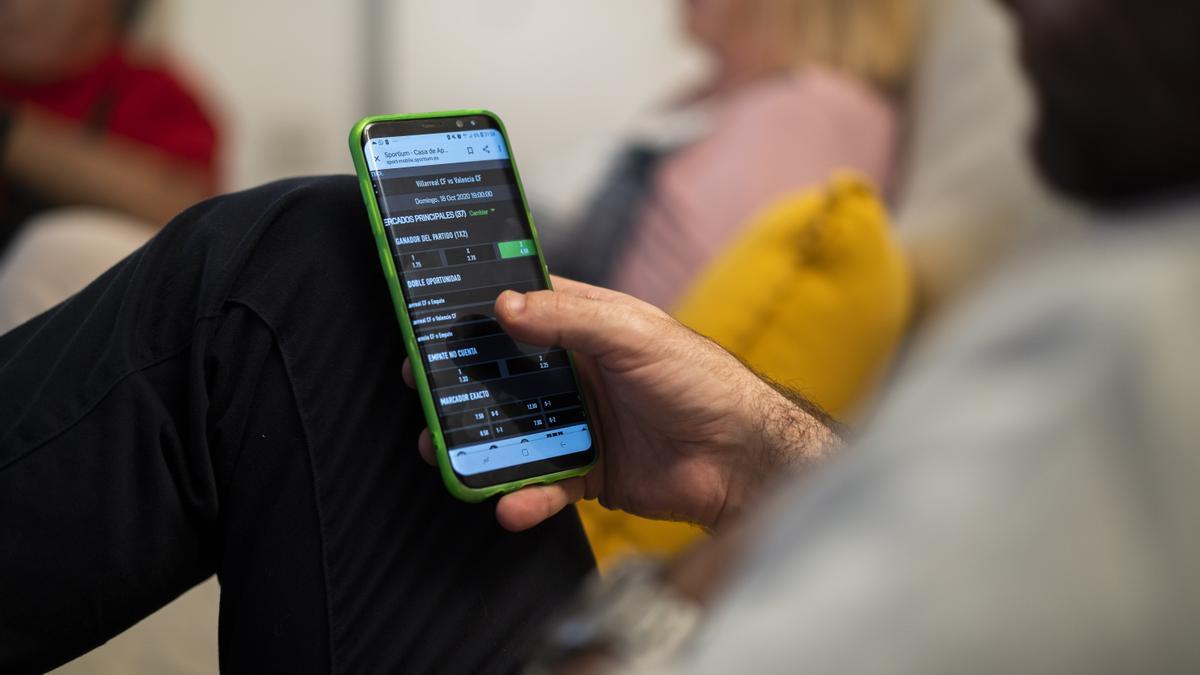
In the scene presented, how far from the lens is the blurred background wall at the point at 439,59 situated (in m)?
2.46

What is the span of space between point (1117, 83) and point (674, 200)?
1.06 metres

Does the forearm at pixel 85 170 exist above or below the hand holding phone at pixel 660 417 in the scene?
above

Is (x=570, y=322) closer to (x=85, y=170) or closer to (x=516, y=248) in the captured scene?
(x=516, y=248)

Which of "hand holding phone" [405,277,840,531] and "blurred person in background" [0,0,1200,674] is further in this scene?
"hand holding phone" [405,277,840,531]

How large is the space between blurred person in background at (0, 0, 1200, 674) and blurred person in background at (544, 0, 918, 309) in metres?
0.62

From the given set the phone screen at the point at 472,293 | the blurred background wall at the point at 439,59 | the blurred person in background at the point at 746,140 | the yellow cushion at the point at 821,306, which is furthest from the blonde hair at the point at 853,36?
the phone screen at the point at 472,293

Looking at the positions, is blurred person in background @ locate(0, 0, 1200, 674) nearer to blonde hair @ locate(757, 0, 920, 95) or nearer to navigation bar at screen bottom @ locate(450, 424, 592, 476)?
navigation bar at screen bottom @ locate(450, 424, 592, 476)

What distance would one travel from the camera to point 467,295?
2.17ft

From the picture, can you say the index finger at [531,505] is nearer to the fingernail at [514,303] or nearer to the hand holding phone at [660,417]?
the hand holding phone at [660,417]

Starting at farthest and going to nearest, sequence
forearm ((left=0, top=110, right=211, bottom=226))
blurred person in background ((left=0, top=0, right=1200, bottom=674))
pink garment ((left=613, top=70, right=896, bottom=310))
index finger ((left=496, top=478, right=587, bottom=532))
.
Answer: forearm ((left=0, top=110, right=211, bottom=226)), pink garment ((left=613, top=70, right=896, bottom=310)), index finger ((left=496, top=478, right=587, bottom=532)), blurred person in background ((left=0, top=0, right=1200, bottom=674))

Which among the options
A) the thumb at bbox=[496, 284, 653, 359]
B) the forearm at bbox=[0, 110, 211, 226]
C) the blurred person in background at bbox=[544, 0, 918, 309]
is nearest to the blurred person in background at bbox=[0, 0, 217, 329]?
the forearm at bbox=[0, 110, 211, 226]

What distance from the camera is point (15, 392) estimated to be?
0.59m

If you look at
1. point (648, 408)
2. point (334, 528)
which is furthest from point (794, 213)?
point (334, 528)

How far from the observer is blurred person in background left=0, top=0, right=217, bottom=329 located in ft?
5.02
